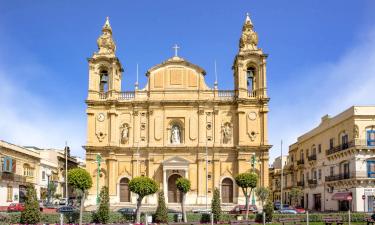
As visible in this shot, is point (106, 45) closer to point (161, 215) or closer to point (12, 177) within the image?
point (12, 177)

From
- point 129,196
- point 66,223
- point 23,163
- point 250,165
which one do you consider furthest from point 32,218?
point 23,163

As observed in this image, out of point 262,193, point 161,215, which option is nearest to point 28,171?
point 262,193

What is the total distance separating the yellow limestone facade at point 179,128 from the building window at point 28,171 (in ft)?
43.3

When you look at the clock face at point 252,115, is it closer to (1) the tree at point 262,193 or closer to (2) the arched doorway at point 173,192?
(1) the tree at point 262,193

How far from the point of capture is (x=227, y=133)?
51.1 meters

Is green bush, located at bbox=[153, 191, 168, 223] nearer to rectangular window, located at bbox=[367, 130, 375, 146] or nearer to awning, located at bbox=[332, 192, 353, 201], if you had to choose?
awning, located at bbox=[332, 192, 353, 201]

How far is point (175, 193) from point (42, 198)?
23724 millimetres

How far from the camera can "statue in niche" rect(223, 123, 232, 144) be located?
51106 mm

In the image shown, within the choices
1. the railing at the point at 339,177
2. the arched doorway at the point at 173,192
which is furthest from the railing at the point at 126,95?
the railing at the point at 339,177

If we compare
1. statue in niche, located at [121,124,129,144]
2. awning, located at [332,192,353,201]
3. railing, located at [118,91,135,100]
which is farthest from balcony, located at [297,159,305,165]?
railing, located at [118,91,135,100]

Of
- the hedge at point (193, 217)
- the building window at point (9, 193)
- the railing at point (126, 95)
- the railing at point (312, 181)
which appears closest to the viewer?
the hedge at point (193, 217)

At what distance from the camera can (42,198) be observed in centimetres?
6550

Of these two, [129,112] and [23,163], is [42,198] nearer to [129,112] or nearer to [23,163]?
[23,163]

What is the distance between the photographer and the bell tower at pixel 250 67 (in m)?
51.3
